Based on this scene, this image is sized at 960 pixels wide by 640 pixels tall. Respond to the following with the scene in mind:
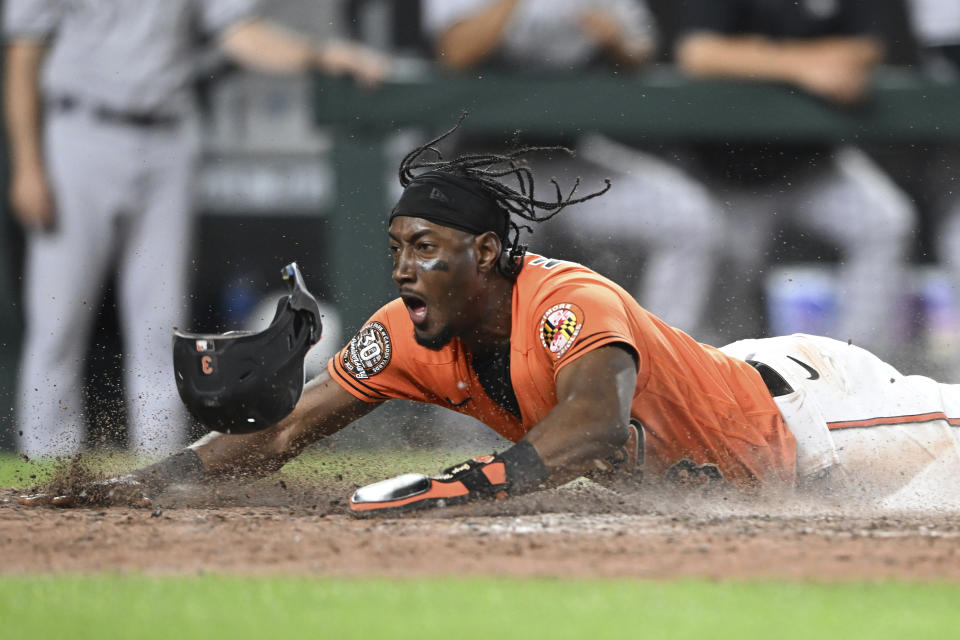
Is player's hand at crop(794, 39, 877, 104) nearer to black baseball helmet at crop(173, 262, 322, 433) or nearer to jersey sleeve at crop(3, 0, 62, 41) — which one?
jersey sleeve at crop(3, 0, 62, 41)

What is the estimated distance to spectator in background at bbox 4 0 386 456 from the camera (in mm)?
9039

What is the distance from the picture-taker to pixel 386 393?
5.57 meters

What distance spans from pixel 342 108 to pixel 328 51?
1.54 ft

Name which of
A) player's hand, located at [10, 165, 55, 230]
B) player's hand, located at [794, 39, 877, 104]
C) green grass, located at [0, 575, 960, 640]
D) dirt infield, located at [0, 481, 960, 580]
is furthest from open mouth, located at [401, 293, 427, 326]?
player's hand, located at [794, 39, 877, 104]

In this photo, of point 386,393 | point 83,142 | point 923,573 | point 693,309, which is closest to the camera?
point 923,573

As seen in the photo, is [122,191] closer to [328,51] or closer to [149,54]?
[149,54]

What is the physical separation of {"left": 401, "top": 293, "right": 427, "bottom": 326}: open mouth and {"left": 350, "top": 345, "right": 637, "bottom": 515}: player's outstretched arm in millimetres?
620

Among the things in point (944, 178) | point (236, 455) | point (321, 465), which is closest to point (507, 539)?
point (236, 455)

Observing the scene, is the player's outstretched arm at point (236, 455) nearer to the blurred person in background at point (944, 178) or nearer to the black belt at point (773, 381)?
the black belt at point (773, 381)

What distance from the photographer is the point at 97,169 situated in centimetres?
906

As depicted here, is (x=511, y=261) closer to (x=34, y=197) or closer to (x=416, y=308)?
(x=416, y=308)

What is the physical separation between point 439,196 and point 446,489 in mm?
1142

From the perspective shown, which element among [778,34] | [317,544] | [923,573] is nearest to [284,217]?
[778,34]

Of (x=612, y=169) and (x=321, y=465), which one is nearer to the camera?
(x=321, y=465)
